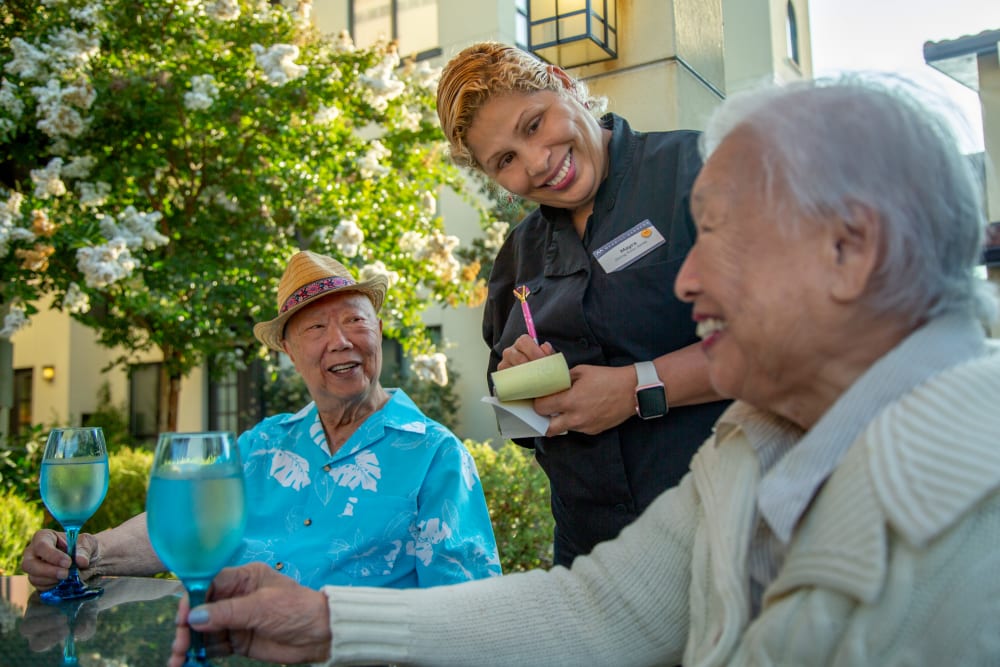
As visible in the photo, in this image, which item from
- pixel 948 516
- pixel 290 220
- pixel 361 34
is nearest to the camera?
pixel 948 516

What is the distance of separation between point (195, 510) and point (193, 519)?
0.01 meters

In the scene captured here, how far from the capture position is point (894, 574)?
3.31 feet

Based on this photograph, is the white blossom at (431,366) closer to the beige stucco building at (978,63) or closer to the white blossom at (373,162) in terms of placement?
the white blossom at (373,162)

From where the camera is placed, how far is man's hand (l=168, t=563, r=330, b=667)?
4.01ft

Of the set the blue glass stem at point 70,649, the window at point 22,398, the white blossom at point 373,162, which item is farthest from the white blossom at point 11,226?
the window at point 22,398

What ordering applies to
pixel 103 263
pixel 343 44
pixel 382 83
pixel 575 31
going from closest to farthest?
pixel 575 31 → pixel 103 263 → pixel 382 83 → pixel 343 44

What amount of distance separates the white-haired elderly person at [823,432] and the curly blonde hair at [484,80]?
981mm

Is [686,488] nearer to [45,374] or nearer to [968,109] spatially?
[968,109]

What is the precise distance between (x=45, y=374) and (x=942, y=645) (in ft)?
63.8

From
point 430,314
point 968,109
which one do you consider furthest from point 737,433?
point 430,314

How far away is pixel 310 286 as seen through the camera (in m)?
2.73

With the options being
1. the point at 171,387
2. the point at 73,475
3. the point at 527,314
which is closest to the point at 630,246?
the point at 527,314

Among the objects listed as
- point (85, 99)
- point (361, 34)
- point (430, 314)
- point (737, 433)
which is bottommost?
point (737, 433)

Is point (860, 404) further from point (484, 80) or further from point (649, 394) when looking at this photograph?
point (484, 80)
